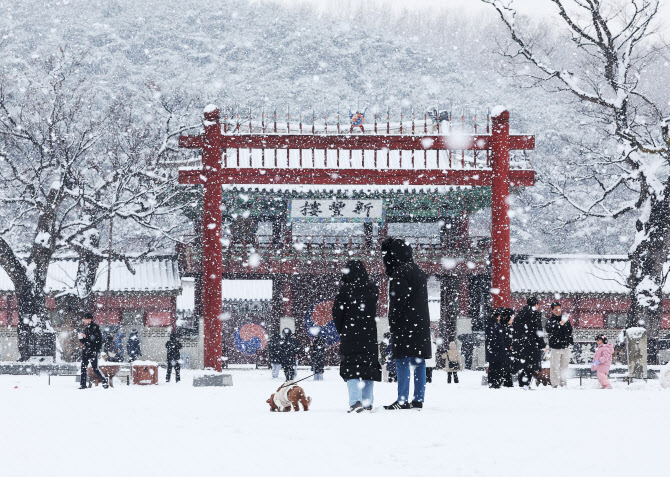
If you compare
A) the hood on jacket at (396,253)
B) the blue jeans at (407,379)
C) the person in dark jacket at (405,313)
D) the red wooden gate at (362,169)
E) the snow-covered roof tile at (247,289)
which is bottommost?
the blue jeans at (407,379)

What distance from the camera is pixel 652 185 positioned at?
62.6 ft

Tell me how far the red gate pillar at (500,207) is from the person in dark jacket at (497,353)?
4.73 meters

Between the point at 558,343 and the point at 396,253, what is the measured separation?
606 centimetres

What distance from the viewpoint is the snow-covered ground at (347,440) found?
494cm

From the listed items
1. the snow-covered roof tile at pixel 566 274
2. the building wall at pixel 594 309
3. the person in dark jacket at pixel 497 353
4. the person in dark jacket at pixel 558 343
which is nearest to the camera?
the person in dark jacket at pixel 497 353

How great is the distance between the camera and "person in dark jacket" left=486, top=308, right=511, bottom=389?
12609mm

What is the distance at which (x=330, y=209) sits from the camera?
80.2ft

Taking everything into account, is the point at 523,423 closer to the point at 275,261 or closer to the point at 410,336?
the point at 410,336

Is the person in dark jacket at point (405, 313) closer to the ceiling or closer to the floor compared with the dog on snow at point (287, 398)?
closer to the ceiling

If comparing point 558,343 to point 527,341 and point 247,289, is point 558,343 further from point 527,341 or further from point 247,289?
point 247,289

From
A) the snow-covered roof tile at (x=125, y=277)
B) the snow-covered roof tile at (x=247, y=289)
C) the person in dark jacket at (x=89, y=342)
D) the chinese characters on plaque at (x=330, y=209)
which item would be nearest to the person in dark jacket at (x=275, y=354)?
the chinese characters on plaque at (x=330, y=209)

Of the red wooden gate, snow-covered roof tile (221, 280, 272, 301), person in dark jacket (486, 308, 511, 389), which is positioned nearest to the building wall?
the red wooden gate

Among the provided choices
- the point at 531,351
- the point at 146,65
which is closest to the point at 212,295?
the point at 531,351

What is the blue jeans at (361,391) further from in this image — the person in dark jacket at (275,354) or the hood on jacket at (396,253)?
the person in dark jacket at (275,354)
